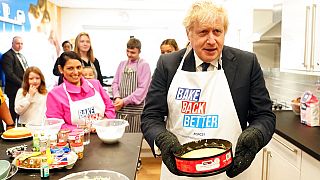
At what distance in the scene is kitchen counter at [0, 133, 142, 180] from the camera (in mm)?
1288

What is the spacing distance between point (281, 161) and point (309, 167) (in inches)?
14.2

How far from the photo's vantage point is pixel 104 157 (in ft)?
4.85

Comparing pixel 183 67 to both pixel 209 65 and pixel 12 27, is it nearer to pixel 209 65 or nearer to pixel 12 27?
pixel 209 65

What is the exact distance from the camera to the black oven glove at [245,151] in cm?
100

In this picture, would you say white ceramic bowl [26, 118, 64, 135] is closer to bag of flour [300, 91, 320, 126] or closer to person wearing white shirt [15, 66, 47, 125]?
person wearing white shirt [15, 66, 47, 125]

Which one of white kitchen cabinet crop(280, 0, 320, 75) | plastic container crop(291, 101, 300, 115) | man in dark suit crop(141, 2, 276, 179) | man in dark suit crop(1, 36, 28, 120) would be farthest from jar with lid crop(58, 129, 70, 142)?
man in dark suit crop(1, 36, 28, 120)

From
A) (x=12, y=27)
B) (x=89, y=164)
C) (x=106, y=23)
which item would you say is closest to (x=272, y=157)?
(x=89, y=164)

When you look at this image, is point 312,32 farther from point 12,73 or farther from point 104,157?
point 12,73

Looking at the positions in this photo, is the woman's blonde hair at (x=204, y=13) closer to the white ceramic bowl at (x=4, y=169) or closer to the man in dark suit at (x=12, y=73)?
the white ceramic bowl at (x=4, y=169)

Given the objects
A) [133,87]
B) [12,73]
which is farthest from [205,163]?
[12,73]

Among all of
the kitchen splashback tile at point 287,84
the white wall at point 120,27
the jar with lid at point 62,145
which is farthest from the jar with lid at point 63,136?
the white wall at point 120,27

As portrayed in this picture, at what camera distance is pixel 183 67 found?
126 cm

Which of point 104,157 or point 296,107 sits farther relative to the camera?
point 296,107

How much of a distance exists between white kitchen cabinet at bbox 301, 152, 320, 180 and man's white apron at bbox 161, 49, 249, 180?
698 millimetres
